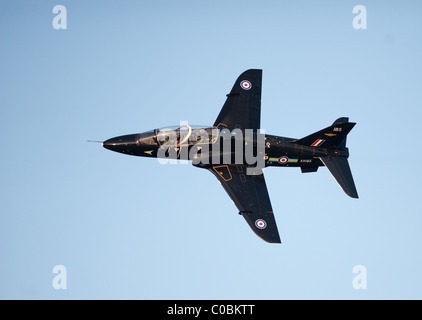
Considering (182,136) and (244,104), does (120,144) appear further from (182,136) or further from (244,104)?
(244,104)

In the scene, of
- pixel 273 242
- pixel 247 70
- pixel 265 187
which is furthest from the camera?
pixel 247 70

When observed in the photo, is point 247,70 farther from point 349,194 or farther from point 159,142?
point 349,194

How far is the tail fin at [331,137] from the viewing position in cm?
3916

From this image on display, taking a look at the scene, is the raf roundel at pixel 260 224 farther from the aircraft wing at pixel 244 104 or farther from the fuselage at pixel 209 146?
A: the aircraft wing at pixel 244 104

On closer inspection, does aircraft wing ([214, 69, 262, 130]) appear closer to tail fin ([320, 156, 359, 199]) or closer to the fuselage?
the fuselage

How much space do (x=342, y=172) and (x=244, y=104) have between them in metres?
7.51

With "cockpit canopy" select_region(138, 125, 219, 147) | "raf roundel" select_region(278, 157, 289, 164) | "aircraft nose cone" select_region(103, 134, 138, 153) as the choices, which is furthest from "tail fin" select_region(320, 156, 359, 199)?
"aircraft nose cone" select_region(103, 134, 138, 153)

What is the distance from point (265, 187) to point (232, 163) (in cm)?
245

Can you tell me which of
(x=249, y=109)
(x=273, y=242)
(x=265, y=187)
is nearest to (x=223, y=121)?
(x=249, y=109)

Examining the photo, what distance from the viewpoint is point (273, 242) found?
36438 mm

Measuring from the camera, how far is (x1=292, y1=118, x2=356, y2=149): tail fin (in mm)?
39156

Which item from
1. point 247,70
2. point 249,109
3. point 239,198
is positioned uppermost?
point 247,70

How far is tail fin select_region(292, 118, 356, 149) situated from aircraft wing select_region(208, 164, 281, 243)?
3.60 metres

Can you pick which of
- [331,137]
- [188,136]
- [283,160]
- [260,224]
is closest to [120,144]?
[188,136]
